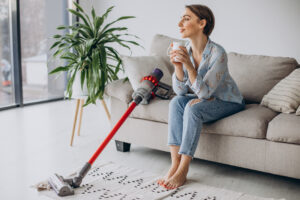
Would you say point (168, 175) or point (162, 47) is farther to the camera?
point (162, 47)

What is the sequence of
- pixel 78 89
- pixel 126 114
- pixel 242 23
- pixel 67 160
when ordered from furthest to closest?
1. pixel 242 23
2. pixel 78 89
3. pixel 67 160
4. pixel 126 114

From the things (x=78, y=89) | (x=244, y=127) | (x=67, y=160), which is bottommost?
(x=67, y=160)

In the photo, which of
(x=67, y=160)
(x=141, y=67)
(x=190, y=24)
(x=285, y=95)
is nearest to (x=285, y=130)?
(x=285, y=95)

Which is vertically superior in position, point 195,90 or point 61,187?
point 195,90

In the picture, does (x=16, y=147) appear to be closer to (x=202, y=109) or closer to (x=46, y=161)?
(x=46, y=161)

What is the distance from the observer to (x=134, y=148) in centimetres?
296

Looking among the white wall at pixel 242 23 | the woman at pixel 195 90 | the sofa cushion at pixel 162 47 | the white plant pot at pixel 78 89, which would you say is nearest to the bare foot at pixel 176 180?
the woman at pixel 195 90

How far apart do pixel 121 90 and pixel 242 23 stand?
218cm

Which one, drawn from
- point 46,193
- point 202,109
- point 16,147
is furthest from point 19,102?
point 202,109

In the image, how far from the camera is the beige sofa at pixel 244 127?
2.12 meters

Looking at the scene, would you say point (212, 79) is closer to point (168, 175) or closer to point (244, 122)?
point (244, 122)

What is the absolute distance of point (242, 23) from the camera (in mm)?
4301

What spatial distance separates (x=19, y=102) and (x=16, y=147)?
171 centimetres

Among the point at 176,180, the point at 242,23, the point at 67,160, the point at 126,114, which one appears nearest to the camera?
the point at 176,180
